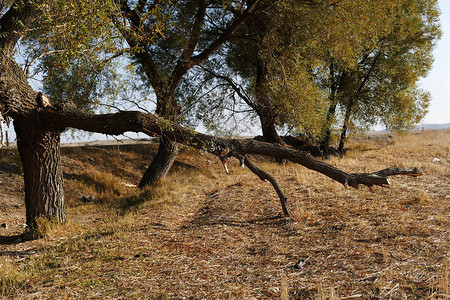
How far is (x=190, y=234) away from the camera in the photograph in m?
7.13

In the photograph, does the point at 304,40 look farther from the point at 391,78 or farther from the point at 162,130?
the point at 391,78

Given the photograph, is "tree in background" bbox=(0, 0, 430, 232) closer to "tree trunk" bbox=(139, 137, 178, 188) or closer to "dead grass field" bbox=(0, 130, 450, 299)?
"dead grass field" bbox=(0, 130, 450, 299)

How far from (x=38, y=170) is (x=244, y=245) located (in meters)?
4.99

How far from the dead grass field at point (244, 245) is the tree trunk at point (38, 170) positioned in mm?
500

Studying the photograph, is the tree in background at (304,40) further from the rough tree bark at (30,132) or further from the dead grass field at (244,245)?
the rough tree bark at (30,132)

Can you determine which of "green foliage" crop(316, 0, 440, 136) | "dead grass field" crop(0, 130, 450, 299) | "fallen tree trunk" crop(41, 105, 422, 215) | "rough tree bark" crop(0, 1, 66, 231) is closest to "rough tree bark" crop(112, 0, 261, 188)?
"dead grass field" crop(0, 130, 450, 299)

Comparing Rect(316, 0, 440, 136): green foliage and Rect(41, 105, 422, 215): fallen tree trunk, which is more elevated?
Rect(316, 0, 440, 136): green foliage

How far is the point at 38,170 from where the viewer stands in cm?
788

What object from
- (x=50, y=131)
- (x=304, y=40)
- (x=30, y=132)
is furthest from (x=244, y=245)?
(x=304, y=40)

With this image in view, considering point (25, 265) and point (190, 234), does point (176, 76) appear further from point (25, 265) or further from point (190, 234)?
point (25, 265)

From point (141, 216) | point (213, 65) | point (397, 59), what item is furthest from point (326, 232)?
point (397, 59)

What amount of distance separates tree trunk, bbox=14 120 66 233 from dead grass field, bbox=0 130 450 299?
0.50m

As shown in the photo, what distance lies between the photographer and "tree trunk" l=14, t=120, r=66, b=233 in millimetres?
7816

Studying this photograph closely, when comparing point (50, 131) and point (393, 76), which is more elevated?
point (393, 76)
